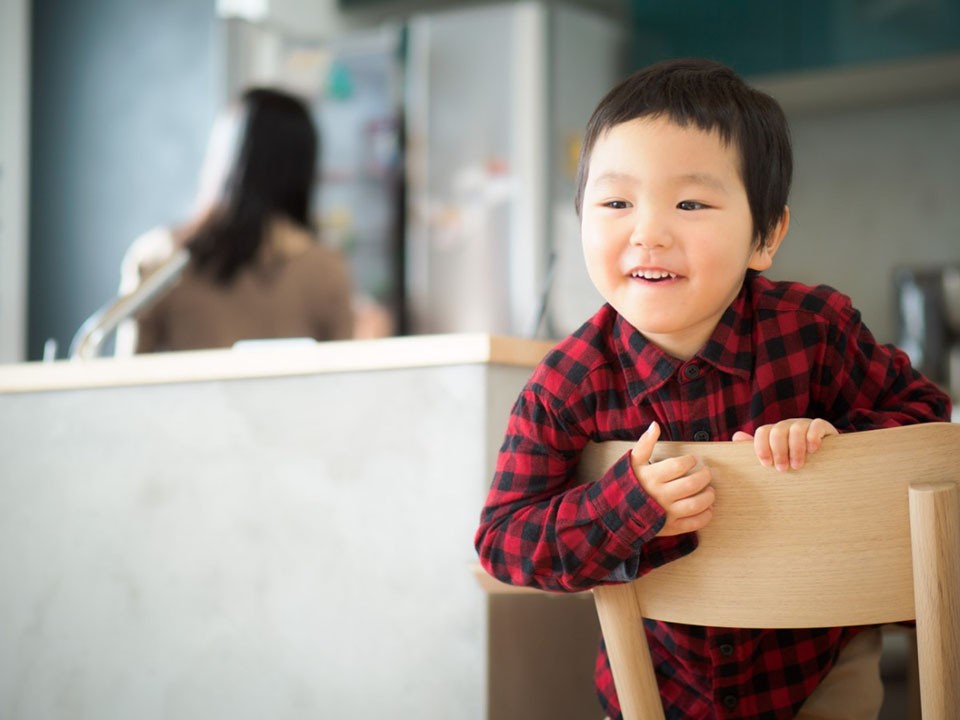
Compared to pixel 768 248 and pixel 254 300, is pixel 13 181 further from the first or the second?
pixel 768 248

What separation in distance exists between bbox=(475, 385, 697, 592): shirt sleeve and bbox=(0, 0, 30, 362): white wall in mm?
3234

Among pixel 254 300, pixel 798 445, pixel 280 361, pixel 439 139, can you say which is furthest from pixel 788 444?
pixel 439 139

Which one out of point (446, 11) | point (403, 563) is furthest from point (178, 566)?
point (446, 11)

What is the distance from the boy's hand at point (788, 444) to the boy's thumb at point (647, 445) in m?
0.07

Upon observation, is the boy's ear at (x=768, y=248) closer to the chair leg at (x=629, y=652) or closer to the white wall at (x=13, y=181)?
the chair leg at (x=629, y=652)

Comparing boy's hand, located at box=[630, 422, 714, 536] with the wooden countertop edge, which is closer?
boy's hand, located at box=[630, 422, 714, 536]

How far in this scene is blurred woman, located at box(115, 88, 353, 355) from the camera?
199cm

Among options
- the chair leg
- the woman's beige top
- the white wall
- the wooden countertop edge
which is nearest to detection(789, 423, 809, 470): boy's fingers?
the chair leg

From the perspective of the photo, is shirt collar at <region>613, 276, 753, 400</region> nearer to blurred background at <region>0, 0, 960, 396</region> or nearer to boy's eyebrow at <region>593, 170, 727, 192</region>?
boy's eyebrow at <region>593, 170, 727, 192</region>

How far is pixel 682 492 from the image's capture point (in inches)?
29.4

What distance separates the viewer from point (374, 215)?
13.3 feet

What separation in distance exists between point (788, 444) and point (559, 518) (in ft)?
0.63

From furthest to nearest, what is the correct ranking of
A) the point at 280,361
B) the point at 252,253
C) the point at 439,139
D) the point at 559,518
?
1. the point at 439,139
2. the point at 252,253
3. the point at 280,361
4. the point at 559,518

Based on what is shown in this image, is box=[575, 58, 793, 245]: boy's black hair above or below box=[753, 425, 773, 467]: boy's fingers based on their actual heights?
above
